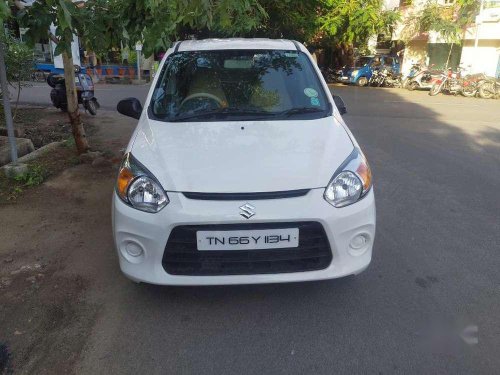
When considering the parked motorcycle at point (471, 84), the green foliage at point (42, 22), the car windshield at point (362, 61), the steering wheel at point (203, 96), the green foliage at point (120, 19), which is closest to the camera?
the green foliage at point (120, 19)

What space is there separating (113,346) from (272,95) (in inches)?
91.1

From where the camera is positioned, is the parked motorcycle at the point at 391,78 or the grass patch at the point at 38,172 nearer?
the grass patch at the point at 38,172

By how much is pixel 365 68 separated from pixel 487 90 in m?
6.37

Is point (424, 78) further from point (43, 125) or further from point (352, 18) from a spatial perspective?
point (43, 125)

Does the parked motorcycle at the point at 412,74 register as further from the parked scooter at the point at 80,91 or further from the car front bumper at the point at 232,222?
the car front bumper at the point at 232,222

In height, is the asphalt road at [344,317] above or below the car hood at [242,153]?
below

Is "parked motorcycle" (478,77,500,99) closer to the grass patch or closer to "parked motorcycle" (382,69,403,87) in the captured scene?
"parked motorcycle" (382,69,403,87)

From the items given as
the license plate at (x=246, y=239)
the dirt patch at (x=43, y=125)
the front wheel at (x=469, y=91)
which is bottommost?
the front wheel at (x=469, y=91)

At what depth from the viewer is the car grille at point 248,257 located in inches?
108

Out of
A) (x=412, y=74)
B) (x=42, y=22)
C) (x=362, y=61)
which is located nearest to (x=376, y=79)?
(x=362, y=61)

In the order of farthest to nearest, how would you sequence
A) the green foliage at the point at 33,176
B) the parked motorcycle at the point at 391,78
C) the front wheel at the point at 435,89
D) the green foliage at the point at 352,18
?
the parked motorcycle at the point at 391,78
the green foliage at the point at 352,18
the front wheel at the point at 435,89
the green foliage at the point at 33,176

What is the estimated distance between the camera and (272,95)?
3881 mm

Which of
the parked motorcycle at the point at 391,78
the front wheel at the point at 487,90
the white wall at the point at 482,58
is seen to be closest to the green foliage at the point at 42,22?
the front wheel at the point at 487,90

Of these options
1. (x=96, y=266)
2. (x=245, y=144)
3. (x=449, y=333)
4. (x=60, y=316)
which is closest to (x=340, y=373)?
(x=449, y=333)
